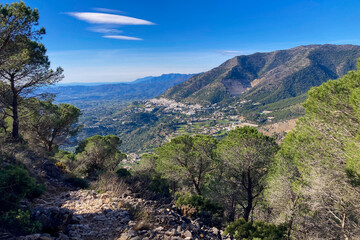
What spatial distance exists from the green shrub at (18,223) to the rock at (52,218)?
22 cm

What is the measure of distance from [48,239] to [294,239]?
9.74 m

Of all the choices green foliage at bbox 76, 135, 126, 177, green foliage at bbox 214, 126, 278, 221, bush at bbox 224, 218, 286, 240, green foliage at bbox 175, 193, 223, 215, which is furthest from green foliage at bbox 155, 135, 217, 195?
bush at bbox 224, 218, 286, 240

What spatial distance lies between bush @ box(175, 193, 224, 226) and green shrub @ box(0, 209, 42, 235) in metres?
5.61

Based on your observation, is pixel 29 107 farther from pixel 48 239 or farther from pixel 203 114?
pixel 203 114

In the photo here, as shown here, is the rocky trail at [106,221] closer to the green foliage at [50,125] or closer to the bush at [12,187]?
the bush at [12,187]

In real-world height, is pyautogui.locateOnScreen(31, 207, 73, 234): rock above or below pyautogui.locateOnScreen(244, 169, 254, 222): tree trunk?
above

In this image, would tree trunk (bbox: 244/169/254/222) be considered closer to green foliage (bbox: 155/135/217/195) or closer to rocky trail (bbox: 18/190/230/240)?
green foliage (bbox: 155/135/217/195)

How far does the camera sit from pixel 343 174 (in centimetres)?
697

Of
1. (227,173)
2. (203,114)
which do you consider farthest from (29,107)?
(203,114)

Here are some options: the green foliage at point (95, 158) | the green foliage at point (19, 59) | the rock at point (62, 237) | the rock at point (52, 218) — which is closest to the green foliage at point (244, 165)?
the green foliage at point (95, 158)

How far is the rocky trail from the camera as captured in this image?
14.1 feet

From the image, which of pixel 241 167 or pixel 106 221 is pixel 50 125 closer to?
pixel 106 221

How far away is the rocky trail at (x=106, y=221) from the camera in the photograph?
4.30 m

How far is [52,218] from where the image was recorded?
4574 mm
